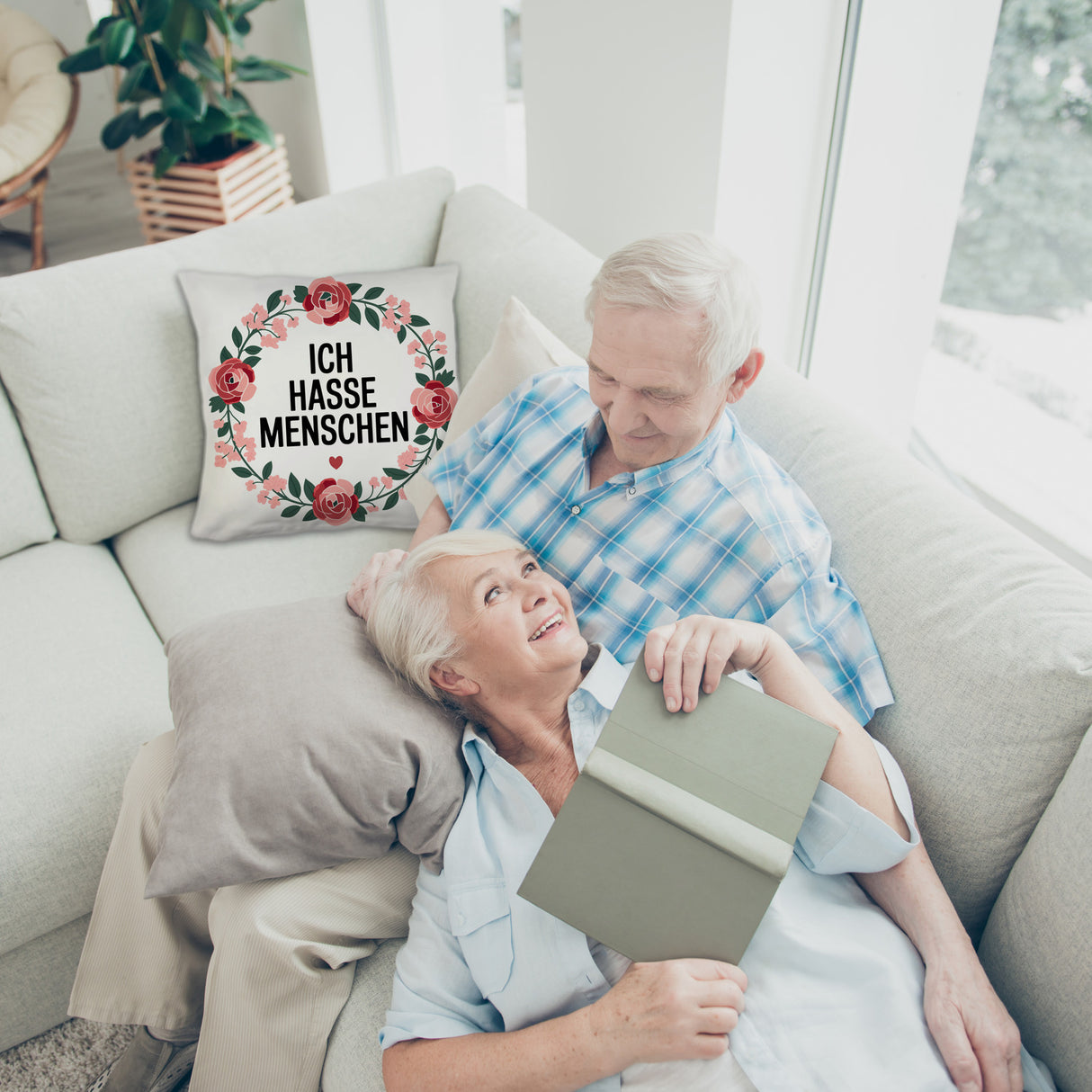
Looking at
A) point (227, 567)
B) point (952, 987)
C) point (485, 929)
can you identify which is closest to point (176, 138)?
point (227, 567)

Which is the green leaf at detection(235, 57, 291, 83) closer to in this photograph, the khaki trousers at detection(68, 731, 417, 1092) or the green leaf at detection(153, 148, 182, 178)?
the green leaf at detection(153, 148, 182, 178)

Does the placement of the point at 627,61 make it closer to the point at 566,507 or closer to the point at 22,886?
the point at 566,507

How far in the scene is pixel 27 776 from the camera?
126 cm

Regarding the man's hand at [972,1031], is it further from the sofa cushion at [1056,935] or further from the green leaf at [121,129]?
the green leaf at [121,129]

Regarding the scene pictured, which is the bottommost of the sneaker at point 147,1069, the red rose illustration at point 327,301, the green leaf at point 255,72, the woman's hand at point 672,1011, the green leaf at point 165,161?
the sneaker at point 147,1069

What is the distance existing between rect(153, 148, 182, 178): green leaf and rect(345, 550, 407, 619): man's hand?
211cm

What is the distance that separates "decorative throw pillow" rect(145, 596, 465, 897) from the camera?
1.00 m

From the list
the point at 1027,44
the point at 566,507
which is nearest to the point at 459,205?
the point at 566,507

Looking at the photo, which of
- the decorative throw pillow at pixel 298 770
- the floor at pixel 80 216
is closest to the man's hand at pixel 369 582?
the decorative throw pillow at pixel 298 770

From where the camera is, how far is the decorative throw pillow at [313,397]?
1.63m

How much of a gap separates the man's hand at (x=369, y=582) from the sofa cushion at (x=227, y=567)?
0.97 feet

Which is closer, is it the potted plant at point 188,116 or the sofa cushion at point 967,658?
the sofa cushion at point 967,658

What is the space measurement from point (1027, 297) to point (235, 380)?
153cm

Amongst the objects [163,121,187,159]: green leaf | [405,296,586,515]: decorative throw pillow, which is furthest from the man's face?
[163,121,187,159]: green leaf
